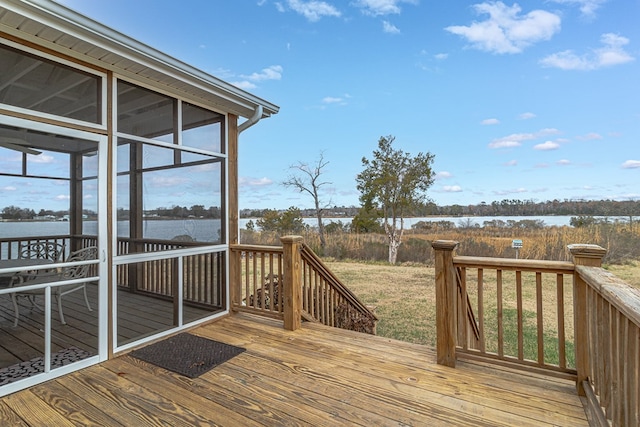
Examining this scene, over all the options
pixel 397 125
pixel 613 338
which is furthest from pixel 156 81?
pixel 397 125

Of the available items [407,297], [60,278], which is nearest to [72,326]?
[60,278]

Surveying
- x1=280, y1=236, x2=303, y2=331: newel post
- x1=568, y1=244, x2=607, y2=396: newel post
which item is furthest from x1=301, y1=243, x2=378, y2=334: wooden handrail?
x1=568, y1=244, x2=607, y2=396: newel post

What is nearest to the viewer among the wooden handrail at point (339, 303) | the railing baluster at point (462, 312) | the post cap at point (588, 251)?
the post cap at point (588, 251)

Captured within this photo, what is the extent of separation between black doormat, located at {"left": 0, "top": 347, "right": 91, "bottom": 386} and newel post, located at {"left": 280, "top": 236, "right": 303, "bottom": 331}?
5.84 ft

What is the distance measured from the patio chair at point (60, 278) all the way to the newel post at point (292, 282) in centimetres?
175

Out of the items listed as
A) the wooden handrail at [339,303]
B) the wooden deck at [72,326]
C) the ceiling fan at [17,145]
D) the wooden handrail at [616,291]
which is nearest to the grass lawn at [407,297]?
the wooden handrail at [339,303]

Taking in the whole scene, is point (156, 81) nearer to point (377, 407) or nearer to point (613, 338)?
point (377, 407)

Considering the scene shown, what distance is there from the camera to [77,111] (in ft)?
7.68

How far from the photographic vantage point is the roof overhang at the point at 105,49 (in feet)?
5.99

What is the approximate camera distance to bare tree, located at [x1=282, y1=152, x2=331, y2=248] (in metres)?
13.1

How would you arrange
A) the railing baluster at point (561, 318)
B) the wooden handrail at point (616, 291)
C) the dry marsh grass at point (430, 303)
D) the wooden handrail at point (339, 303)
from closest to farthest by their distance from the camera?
the wooden handrail at point (616, 291)
the railing baluster at point (561, 318)
the wooden handrail at point (339, 303)
the dry marsh grass at point (430, 303)

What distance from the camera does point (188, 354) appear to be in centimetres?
258

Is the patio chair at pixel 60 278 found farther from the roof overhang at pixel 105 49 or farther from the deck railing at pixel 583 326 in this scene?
the deck railing at pixel 583 326

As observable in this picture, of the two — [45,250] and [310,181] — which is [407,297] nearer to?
[45,250]
